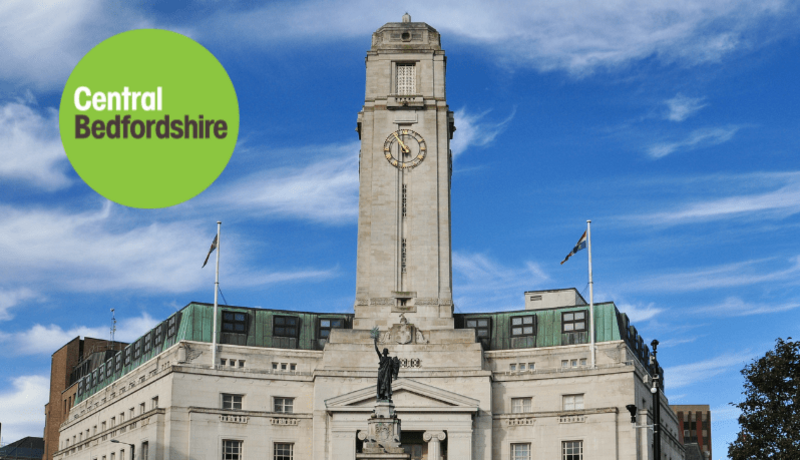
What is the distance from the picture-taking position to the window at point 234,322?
106 m

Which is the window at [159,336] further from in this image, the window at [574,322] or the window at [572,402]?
the window at [572,402]

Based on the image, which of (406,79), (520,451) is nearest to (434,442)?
(520,451)

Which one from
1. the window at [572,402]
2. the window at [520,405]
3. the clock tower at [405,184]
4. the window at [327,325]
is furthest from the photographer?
the window at [327,325]

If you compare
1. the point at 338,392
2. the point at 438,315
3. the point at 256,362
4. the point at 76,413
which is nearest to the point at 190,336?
the point at 256,362

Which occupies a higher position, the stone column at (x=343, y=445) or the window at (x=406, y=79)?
the window at (x=406, y=79)

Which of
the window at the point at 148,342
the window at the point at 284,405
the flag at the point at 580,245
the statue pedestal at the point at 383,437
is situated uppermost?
the flag at the point at 580,245

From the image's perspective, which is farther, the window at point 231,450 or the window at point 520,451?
the window at point 231,450

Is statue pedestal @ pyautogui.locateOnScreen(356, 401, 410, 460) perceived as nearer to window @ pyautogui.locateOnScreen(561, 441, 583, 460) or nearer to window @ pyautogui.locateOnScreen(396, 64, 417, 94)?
window @ pyautogui.locateOnScreen(561, 441, 583, 460)

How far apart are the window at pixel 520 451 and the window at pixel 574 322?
12511mm

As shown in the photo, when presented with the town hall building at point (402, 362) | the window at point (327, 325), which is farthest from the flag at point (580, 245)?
the window at point (327, 325)

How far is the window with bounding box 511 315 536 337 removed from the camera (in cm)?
10506

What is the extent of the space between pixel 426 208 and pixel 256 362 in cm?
2209

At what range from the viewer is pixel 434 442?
95.2m

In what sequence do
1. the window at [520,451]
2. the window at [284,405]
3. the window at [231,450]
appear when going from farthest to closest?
the window at [284,405], the window at [231,450], the window at [520,451]
